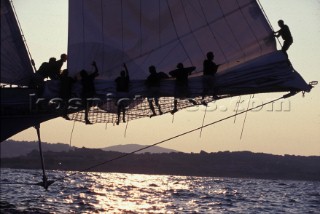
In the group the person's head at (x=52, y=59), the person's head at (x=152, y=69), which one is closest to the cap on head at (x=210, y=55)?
the person's head at (x=152, y=69)

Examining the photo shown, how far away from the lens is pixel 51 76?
22.6 metres

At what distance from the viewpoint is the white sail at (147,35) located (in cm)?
2097

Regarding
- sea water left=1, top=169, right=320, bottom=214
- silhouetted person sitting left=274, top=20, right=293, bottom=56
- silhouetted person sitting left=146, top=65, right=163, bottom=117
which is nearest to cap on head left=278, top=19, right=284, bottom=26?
silhouetted person sitting left=274, top=20, right=293, bottom=56

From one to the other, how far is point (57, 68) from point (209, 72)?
5.91 meters

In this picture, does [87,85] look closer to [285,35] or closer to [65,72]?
[65,72]

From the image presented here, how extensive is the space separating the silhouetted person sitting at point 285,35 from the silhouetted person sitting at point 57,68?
8003 mm

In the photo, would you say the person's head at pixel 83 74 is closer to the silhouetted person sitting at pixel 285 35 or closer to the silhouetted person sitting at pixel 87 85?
the silhouetted person sitting at pixel 87 85

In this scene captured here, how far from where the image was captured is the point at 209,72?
20547 millimetres

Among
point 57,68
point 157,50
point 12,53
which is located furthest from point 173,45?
point 12,53

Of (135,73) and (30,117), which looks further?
(30,117)

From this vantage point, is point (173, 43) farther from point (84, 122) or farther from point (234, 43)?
point (84, 122)

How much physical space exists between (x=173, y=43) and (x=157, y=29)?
30.6 inches

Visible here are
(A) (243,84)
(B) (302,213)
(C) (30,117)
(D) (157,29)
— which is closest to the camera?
(A) (243,84)

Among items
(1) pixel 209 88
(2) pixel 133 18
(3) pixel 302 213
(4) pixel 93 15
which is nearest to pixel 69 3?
(4) pixel 93 15
